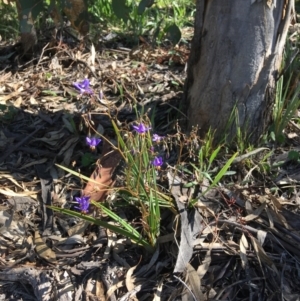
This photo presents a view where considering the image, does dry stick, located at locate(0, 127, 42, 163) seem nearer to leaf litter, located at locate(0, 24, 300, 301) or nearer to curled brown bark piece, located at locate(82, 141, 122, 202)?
leaf litter, located at locate(0, 24, 300, 301)

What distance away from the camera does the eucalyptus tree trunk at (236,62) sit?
2.74 meters

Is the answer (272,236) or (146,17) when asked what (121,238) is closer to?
(272,236)

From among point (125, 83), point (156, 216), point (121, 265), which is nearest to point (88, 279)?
point (121, 265)

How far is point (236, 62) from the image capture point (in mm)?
2814

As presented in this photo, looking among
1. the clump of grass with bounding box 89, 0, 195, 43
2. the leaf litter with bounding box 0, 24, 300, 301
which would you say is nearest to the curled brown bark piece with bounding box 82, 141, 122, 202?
the leaf litter with bounding box 0, 24, 300, 301

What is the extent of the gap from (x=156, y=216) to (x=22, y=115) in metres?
1.29

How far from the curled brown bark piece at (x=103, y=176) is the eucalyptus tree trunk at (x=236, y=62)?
0.47 metres

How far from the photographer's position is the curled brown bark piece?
2.72 meters

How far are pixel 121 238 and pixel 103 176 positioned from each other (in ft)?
1.20

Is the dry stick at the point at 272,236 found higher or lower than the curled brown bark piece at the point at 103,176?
lower

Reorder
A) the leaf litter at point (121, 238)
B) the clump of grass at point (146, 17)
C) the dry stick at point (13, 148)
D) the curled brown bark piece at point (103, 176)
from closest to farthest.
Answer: the leaf litter at point (121, 238)
the curled brown bark piece at point (103, 176)
the dry stick at point (13, 148)
the clump of grass at point (146, 17)

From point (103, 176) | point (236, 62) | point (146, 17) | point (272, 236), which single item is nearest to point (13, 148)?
point (103, 176)

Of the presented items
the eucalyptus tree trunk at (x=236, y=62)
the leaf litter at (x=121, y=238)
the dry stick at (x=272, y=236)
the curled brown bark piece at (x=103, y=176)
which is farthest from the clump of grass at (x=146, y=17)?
the dry stick at (x=272, y=236)

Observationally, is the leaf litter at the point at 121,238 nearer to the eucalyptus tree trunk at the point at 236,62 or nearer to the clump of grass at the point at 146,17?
the eucalyptus tree trunk at the point at 236,62
